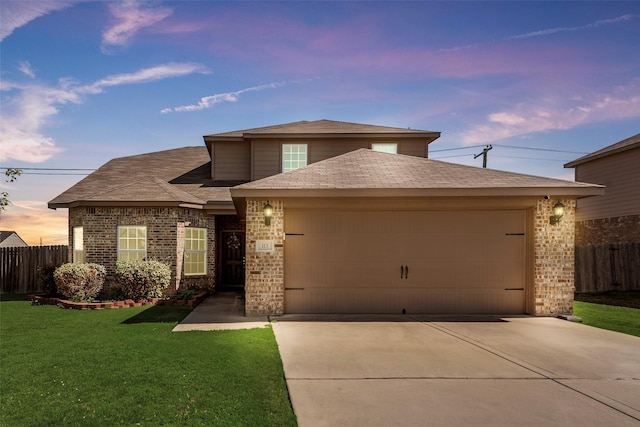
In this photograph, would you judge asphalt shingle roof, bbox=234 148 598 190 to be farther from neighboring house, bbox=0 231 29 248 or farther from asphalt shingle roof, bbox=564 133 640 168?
neighboring house, bbox=0 231 29 248

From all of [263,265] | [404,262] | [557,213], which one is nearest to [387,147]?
[404,262]

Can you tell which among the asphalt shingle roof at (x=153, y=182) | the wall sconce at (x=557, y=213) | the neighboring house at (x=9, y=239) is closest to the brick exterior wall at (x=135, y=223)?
the asphalt shingle roof at (x=153, y=182)

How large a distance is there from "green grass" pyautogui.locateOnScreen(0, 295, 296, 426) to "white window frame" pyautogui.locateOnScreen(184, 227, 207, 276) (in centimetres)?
465

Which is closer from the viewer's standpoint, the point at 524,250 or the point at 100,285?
the point at 524,250

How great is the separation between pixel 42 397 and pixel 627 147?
21.2 m

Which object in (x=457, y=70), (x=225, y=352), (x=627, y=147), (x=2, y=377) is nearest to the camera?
(x=2, y=377)

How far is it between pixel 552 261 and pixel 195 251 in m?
10.3

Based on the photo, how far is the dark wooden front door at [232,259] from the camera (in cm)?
1390

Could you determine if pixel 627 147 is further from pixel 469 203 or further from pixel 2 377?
pixel 2 377

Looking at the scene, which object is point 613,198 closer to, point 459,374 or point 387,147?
point 387,147

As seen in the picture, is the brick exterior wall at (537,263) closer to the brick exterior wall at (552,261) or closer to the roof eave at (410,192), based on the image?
the brick exterior wall at (552,261)

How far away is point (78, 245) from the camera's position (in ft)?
40.1

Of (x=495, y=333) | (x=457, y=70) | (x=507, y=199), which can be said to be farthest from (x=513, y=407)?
(x=457, y=70)

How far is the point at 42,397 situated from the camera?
3.99m
